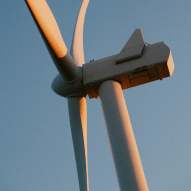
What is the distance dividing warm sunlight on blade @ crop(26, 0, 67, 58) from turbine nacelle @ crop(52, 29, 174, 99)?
97.5 inches

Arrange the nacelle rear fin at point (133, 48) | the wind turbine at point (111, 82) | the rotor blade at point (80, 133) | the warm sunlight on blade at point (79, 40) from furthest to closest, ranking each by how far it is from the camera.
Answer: the warm sunlight on blade at point (79, 40) → the nacelle rear fin at point (133, 48) → the rotor blade at point (80, 133) → the wind turbine at point (111, 82)

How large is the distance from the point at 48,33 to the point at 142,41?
5.72 m

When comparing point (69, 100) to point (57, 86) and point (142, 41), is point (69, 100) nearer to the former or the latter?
point (57, 86)

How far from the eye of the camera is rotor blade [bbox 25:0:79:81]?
943cm

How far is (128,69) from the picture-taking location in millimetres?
13016

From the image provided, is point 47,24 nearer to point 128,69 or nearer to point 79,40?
point 128,69

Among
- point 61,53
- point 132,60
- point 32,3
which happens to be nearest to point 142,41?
point 132,60

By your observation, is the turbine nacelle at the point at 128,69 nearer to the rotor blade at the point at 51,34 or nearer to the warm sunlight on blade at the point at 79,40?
the rotor blade at the point at 51,34

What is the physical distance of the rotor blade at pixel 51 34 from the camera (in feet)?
30.9

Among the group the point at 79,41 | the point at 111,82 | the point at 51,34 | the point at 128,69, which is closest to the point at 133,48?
the point at 128,69

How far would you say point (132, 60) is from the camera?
13297mm

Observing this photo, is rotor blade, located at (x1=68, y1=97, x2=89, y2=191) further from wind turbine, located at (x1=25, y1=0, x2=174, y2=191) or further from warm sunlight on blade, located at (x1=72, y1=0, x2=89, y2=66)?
warm sunlight on blade, located at (x1=72, y1=0, x2=89, y2=66)

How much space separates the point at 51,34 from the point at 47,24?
45 cm

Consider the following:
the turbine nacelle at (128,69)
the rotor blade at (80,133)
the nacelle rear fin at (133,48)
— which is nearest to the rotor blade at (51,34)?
the turbine nacelle at (128,69)
